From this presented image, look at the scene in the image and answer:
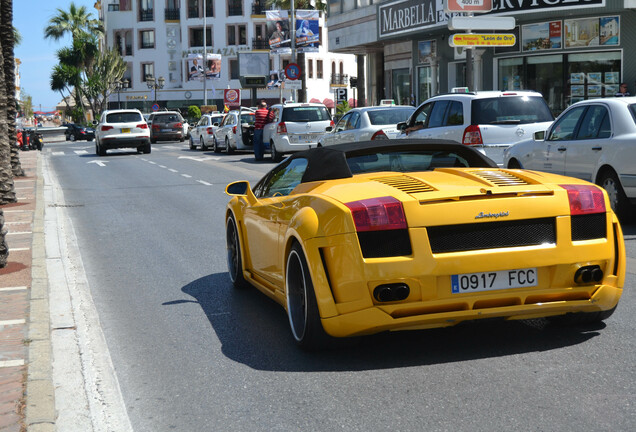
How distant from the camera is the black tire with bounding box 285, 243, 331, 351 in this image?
225 inches

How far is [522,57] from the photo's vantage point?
107ft

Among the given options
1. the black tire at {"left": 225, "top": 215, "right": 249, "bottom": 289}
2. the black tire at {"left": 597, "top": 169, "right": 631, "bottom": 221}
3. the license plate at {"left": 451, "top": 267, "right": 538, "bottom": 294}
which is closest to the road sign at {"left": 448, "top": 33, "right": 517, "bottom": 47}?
the black tire at {"left": 597, "top": 169, "right": 631, "bottom": 221}

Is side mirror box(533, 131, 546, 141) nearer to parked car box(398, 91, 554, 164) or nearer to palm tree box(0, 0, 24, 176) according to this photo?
parked car box(398, 91, 554, 164)

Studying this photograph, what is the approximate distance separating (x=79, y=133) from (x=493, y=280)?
75710mm

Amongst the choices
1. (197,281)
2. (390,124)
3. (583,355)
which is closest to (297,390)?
(583,355)

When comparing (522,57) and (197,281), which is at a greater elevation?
(522,57)

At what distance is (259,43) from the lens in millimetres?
97250

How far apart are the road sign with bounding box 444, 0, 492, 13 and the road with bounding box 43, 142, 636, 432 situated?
48.0ft

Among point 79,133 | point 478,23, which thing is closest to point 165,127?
point 79,133

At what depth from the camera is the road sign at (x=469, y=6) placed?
22.9 meters

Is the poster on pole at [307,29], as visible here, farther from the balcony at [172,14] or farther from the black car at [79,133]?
the balcony at [172,14]

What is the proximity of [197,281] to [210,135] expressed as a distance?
1326 inches

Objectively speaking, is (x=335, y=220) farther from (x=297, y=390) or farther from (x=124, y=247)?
(x=124, y=247)

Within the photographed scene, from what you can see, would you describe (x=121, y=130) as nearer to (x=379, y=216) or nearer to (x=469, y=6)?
(x=469, y=6)
